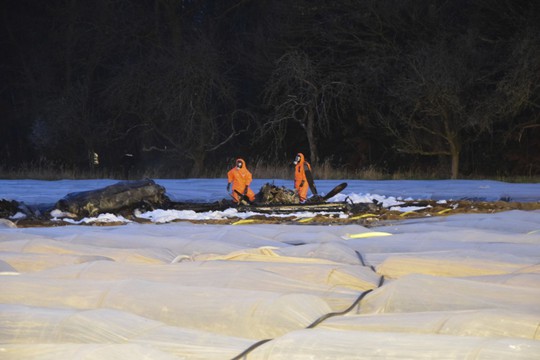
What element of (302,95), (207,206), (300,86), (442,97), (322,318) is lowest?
(322,318)

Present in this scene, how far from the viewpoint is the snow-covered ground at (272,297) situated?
3.77 metres

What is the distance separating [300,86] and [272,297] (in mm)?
21716

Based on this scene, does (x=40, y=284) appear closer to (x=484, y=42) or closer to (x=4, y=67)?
(x=484, y=42)

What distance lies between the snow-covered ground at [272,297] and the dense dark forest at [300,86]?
15559 mm

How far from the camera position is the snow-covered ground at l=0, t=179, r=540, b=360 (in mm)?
3766

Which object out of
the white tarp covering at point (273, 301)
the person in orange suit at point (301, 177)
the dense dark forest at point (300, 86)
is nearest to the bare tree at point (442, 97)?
the dense dark forest at point (300, 86)

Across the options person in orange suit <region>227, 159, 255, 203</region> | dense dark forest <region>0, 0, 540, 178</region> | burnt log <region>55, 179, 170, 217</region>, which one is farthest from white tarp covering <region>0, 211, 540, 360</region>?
dense dark forest <region>0, 0, 540, 178</region>

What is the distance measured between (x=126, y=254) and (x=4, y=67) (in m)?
32.9

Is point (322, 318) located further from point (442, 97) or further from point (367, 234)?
point (442, 97)

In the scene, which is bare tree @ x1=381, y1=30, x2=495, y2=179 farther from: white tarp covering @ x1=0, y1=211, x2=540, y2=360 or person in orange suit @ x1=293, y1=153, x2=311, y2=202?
white tarp covering @ x1=0, y1=211, x2=540, y2=360

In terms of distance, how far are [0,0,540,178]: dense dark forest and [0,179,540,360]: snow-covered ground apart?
1556 cm

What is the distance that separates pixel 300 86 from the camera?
26.0m

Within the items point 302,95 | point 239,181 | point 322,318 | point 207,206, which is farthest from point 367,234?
point 302,95

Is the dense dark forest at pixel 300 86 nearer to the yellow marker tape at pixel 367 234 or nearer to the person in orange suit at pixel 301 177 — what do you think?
the person in orange suit at pixel 301 177
